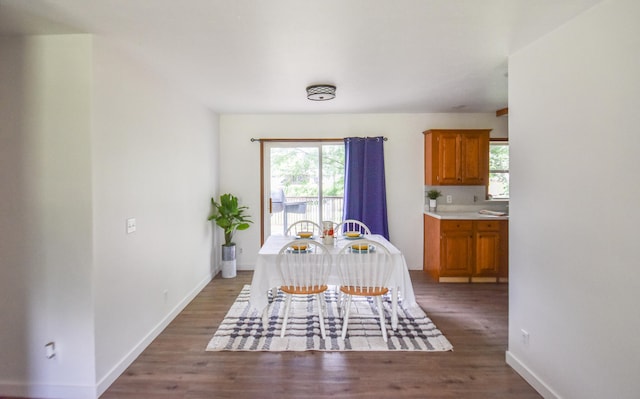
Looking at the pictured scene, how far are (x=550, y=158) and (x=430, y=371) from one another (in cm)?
172

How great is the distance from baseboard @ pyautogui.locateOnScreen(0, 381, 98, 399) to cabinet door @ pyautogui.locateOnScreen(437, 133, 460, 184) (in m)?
4.38

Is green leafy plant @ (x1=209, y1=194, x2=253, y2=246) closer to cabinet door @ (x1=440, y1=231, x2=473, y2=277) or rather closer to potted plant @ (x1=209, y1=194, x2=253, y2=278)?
potted plant @ (x1=209, y1=194, x2=253, y2=278)

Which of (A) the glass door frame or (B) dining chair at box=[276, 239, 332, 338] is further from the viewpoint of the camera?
(A) the glass door frame

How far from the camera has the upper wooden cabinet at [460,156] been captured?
4324 millimetres

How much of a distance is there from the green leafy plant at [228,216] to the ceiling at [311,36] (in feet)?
5.11

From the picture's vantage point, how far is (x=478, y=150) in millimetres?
4336

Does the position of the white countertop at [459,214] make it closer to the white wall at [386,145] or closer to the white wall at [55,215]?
the white wall at [386,145]

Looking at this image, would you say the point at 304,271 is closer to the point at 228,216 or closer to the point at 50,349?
the point at 50,349

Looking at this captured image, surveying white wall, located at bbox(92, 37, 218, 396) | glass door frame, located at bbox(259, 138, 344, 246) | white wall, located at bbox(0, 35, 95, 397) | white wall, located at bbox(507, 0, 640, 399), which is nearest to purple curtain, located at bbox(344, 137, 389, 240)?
glass door frame, located at bbox(259, 138, 344, 246)

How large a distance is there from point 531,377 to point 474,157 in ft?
9.92

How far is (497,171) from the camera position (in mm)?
4707

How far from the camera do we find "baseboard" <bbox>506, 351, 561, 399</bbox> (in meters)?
1.94

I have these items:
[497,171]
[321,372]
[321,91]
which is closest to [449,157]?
[497,171]

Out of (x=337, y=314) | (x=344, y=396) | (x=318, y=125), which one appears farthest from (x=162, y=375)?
(x=318, y=125)
